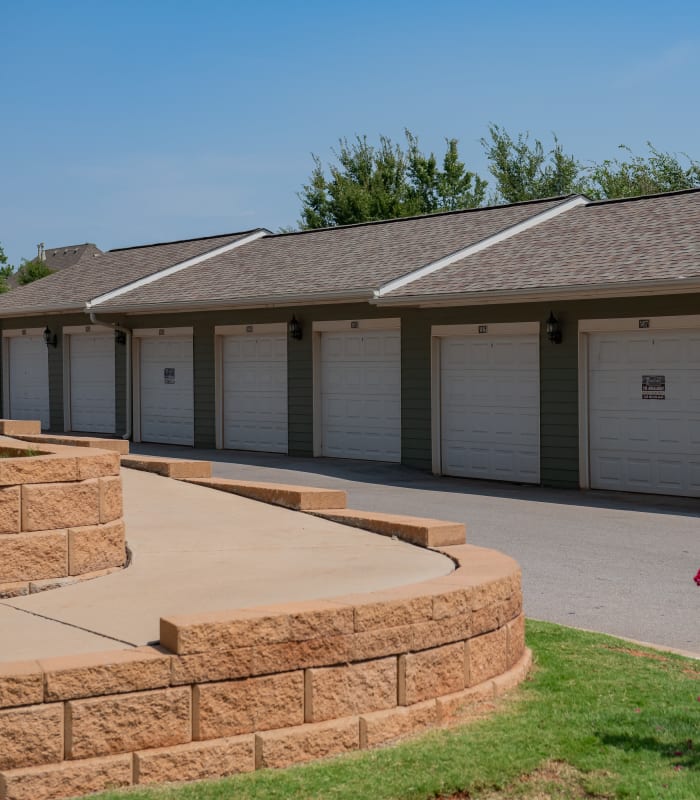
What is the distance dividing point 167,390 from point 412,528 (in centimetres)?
1598

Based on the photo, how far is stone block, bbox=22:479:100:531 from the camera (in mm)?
6828

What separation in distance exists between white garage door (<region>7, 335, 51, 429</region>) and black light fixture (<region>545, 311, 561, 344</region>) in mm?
14451

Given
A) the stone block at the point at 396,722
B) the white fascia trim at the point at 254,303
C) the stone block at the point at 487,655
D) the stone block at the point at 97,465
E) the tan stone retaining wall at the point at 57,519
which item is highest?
the white fascia trim at the point at 254,303

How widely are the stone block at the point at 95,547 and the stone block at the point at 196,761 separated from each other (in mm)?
2461

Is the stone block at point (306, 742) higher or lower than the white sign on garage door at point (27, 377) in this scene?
lower

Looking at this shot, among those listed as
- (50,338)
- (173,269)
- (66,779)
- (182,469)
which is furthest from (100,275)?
(66,779)

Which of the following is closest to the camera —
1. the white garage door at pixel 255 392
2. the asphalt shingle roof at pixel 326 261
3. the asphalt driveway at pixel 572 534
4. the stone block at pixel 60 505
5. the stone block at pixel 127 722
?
the stone block at pixel 127 722

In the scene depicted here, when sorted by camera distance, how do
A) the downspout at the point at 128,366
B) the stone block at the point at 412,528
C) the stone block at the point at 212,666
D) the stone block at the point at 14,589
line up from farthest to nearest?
the downspout at the point at 128,366, the stone block at the point at 412,528, the stone block at the point at 14,589, the stone block at the point at 212,666

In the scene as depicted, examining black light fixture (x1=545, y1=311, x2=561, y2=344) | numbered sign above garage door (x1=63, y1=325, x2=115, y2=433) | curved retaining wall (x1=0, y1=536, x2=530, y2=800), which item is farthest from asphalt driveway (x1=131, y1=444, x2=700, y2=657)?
numbered sign above garage door (x1=63, y1=325, x2=115, y2=433)

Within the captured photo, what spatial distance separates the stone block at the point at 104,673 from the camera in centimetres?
465

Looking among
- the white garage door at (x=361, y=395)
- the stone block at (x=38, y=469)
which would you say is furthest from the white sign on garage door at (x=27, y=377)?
the stone block at (x=38, y=469)

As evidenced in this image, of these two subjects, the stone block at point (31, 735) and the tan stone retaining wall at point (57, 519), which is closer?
the stone block at point (31, 735)

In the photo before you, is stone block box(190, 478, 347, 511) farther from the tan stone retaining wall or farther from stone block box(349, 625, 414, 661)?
stone block box(349, 625, 414, 661)

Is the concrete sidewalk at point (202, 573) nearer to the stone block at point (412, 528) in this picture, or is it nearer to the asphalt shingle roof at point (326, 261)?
the stone block at point (412, 528)
